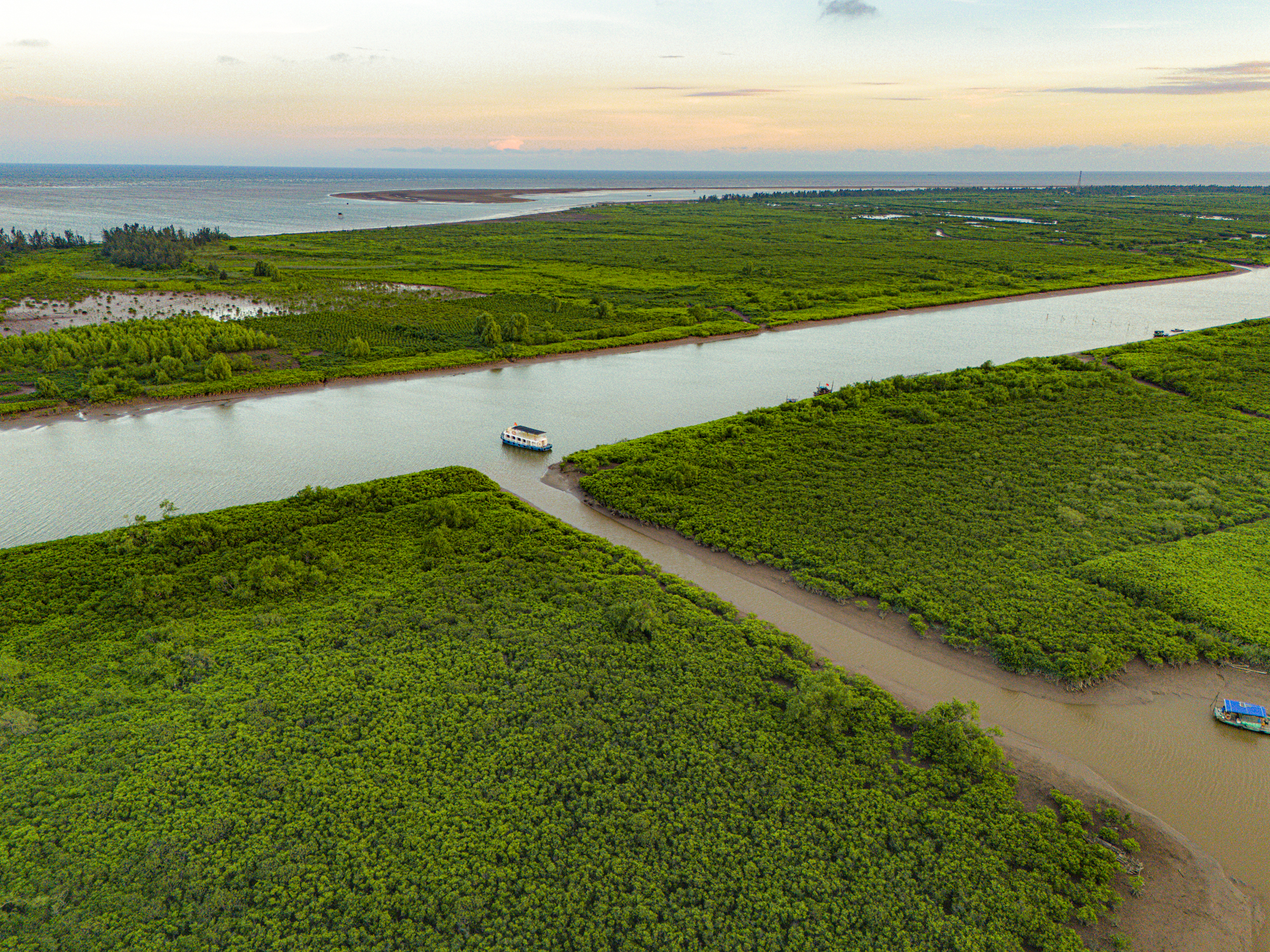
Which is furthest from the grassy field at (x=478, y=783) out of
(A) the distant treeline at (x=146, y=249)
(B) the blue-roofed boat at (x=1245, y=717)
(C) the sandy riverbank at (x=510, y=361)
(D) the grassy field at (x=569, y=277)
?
(A) the distant treeline at (x=146, y=249)

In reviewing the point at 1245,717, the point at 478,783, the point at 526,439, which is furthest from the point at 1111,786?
the point at 526,439

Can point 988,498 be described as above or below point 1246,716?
above

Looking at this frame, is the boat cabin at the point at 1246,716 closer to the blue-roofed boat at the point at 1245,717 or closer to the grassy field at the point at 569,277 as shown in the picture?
the blue-roofed boat at the point at 1245,717

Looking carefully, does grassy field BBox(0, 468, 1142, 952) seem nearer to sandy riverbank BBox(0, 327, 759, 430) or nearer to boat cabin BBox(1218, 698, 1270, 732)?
boat cabin BBox(1218, 698, 1270, 732)

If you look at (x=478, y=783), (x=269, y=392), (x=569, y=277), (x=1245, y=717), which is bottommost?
(x=478, y=783)

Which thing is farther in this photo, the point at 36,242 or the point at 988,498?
the point at 36,242

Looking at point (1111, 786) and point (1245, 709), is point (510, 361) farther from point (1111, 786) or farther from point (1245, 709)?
point (1245, 709)

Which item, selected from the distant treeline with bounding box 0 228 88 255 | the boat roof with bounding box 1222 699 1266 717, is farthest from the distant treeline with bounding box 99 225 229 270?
the boat roof with bounding box 1222 699 1266 717
